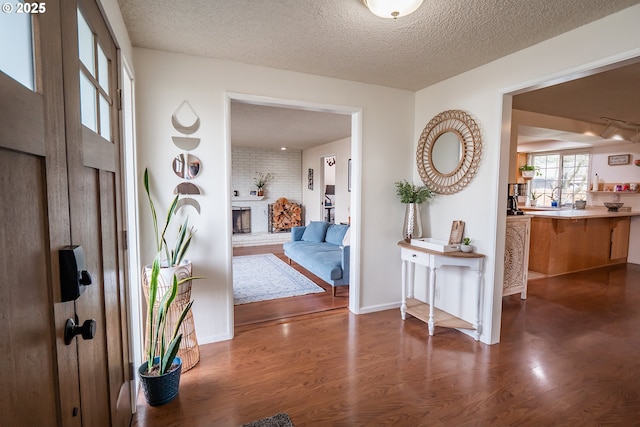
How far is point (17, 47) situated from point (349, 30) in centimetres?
189

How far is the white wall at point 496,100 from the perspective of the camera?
1.95m

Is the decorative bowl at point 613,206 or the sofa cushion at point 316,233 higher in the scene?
the decorative bowl at point 613,206

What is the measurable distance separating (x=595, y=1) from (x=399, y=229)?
231 cm

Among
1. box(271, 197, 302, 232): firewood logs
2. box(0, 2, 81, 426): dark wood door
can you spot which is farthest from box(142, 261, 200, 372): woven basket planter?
box(271, 197, 302, 232): firewood logs

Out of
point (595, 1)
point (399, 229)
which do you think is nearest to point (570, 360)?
point (399, 229)

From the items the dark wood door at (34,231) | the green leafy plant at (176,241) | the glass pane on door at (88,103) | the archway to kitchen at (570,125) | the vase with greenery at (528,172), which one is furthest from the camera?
the vase with greenery at (528,172)

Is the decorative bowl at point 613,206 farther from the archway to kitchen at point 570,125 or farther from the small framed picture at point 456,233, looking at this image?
the small framed picture at point 456,233

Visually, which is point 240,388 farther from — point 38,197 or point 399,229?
point 399,229

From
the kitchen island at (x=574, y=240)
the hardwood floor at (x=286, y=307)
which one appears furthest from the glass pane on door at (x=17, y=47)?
the kitchen island at (x=574, y=240)

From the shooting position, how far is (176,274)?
2.24 metres

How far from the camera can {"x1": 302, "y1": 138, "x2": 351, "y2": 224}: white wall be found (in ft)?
21.2

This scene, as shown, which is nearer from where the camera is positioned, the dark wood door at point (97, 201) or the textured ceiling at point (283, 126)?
the dark wood door at point (97, 201)

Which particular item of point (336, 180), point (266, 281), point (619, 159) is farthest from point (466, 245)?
point (619, 159)

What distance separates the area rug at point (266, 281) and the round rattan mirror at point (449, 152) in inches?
80.5
